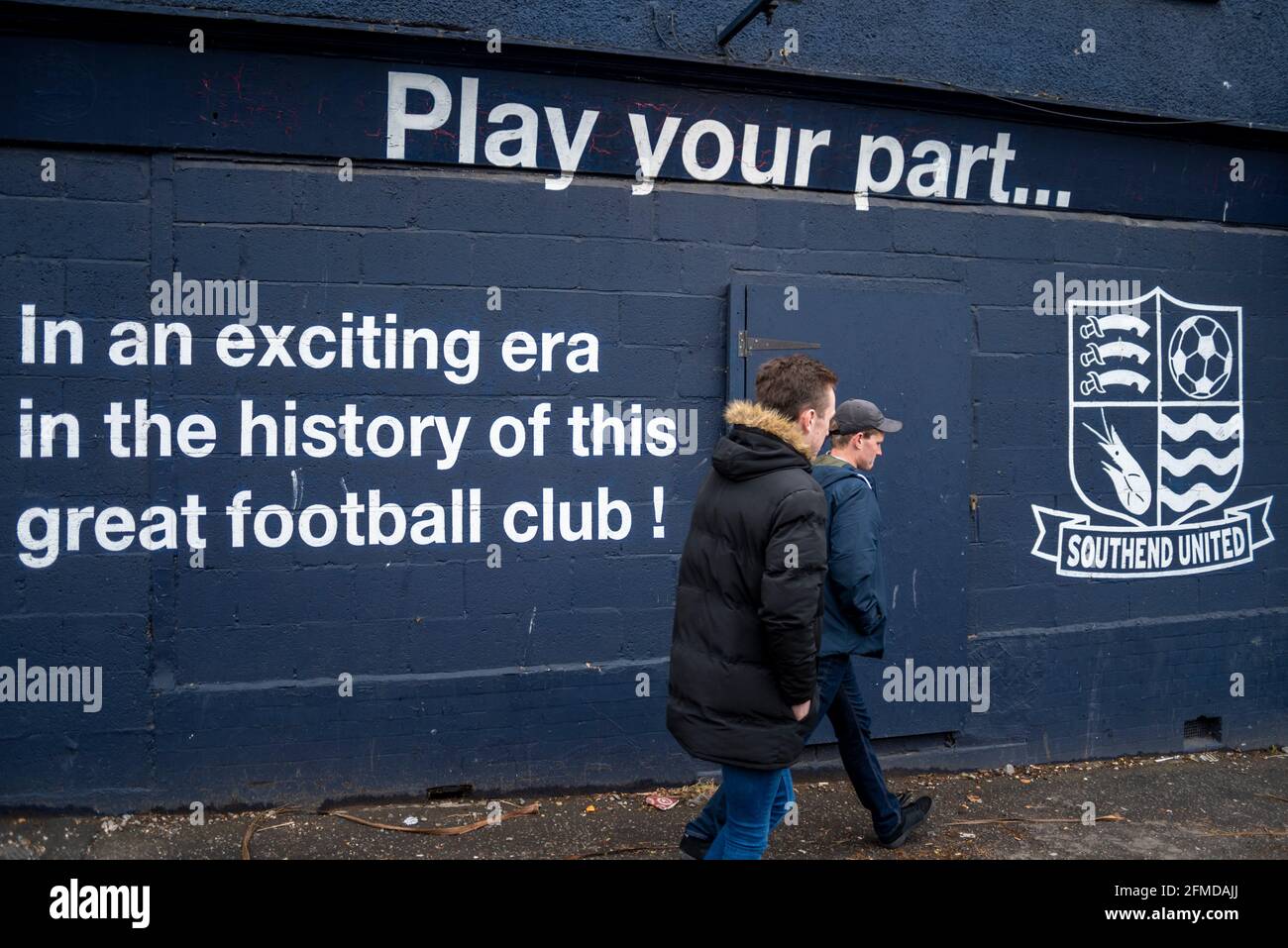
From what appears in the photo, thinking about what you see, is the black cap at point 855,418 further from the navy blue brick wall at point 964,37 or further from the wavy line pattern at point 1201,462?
the wavy line pattern at point 1201,462

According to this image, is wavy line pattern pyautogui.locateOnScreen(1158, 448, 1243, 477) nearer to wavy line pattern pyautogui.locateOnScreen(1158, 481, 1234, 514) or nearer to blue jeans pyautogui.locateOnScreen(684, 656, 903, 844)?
wavy line pattern pyautogui.locateOnScreen(1158, 481, 1234, 514)

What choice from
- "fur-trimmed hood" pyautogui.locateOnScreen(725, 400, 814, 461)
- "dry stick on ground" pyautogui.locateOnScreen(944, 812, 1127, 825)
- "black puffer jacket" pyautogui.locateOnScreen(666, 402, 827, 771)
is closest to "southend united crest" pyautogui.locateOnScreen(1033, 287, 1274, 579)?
"dry stick on ground" pyautogui.locateOnScreen(944, 812, 1127, 825)

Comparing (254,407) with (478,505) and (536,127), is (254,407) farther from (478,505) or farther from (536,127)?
(536,127)

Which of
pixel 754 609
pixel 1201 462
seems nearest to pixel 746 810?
pixel 754 609

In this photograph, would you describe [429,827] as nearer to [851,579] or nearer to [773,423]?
[851,579]

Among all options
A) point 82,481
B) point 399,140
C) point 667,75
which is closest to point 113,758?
point 82,481

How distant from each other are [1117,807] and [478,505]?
3.41 m

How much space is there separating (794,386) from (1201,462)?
394 cm

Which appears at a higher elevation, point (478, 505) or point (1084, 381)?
point (1084, 381)

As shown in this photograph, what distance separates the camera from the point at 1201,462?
648cm

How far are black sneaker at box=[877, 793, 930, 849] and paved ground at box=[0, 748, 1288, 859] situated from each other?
43 millimetres

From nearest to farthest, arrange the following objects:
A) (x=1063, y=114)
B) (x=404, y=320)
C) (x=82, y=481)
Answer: (x=82, y=481), (x=404, y=320), (x=1063, y=114)

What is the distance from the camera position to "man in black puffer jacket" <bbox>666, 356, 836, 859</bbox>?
3377mm

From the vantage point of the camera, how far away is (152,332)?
4957mm
